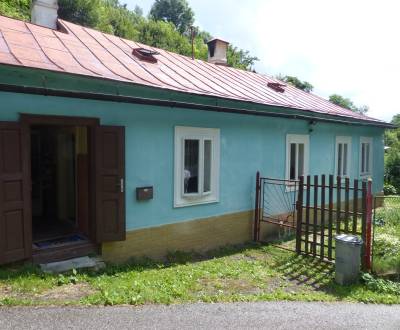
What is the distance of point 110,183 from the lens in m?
6.57

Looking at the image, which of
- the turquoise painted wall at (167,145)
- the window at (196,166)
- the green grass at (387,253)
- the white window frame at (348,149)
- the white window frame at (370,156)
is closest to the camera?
the turquoise painted wall at (167,145)

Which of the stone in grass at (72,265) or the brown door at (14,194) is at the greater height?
the brown door at (14,194)

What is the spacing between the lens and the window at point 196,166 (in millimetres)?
7668

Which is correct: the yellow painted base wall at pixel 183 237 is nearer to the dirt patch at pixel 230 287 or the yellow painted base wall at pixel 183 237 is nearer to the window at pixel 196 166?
the window at pixel 196 166

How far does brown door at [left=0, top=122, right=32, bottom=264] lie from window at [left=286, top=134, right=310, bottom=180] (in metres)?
6.90

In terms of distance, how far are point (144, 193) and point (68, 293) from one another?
2412mm

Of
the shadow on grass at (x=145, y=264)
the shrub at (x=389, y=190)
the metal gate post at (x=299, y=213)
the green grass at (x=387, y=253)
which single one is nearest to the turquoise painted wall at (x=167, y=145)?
the shadow on grass at (x=145, y=264)

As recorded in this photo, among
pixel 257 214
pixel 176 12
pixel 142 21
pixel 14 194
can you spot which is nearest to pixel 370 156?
pixel 257 214

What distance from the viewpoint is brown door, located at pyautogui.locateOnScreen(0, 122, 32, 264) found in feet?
17.8

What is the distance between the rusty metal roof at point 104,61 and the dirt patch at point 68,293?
328 centimetres

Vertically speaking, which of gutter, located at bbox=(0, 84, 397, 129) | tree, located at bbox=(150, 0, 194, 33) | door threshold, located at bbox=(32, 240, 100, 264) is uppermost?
tree, located at bbox=(150, 0, 194, 33)

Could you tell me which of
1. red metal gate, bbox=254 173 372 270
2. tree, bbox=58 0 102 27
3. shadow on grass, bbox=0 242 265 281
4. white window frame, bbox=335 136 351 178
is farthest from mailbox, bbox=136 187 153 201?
tree, bbox=58 0 102 27

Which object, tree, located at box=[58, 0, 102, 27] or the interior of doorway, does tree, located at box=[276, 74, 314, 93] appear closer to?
tree, located at box=[58, 0, 102, 27]

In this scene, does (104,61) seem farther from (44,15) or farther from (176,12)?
(176,12)
